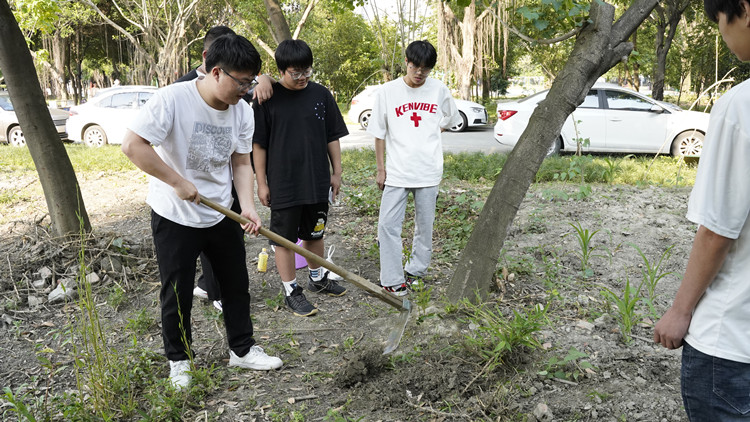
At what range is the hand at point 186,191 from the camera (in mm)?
2646

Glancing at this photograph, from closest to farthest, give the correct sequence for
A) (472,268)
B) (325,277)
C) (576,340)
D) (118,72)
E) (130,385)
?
1. (130,385)
2. (576,340)
3. (472,268)
4. (325,277)
5. (118,72)

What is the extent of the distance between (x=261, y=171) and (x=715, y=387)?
2.98 metres

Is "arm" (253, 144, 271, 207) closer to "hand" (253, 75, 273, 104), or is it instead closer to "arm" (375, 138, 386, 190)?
"hand" (253, 75, 273, 104)

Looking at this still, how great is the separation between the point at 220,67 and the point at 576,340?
7.76ft

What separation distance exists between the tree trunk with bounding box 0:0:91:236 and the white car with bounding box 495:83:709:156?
26.8 ft

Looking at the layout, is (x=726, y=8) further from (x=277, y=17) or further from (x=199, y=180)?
(x=277, y=17)

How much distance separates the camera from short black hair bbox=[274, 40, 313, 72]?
3.51 metres

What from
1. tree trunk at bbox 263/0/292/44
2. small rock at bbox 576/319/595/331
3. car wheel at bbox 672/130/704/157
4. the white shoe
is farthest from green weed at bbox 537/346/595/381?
car wheel at bbox 672/130/704/157

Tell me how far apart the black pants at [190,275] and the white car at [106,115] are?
423 inches

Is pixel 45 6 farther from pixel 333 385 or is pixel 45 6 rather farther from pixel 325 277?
pixel 333 385

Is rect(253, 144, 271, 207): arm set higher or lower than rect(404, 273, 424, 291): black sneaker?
higher

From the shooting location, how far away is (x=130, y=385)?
289cm

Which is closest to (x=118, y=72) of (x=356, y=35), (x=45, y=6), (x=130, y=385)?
(x=356, y=35)

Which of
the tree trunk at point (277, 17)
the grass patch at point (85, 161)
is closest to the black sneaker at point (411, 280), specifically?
the tree trunk at point (277, 17)
